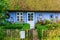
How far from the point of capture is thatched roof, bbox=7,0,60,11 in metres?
39.2

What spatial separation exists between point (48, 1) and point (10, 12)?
5.26 metres

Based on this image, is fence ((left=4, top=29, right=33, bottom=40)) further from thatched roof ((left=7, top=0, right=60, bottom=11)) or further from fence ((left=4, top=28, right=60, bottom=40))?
thatched roof ((left=7, top=0, right=60, bottom=11))

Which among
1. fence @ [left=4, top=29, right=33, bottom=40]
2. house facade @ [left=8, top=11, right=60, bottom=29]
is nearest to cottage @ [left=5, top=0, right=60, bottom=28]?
house facade @ [left=8, top=11, right=60, bottom=29]

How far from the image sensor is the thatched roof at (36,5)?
129 ft

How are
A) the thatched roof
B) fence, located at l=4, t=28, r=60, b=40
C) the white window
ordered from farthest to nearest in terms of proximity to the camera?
the white window
the thatched roof
fence, located at l=4, t=28, r=60, b=40

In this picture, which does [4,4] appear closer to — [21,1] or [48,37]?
[48,37]

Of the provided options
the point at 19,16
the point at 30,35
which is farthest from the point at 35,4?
the point at 30,35

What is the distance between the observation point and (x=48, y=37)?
82.8 ft

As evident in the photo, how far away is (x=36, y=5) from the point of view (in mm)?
39656

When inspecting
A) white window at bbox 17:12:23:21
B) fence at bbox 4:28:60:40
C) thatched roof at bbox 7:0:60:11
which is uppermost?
thatched roof at bbox 7:0:60:11

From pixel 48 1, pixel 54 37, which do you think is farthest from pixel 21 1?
pixel 54 37

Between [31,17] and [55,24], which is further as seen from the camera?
[31,17]

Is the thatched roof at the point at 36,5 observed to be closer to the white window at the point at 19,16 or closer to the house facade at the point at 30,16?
the house facade at the point at 30,16

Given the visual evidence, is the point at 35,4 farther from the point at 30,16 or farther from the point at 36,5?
the point at 30,16
